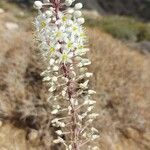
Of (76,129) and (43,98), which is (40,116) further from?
(76,129)

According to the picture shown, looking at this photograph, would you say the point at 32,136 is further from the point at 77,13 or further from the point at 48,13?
the point at 48,13

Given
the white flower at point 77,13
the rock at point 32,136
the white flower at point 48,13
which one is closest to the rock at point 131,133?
the rock at point 32,136

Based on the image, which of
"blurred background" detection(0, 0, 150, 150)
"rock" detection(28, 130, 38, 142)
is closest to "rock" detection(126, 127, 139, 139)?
"blurred background" detection(0, 0, 150, 150)

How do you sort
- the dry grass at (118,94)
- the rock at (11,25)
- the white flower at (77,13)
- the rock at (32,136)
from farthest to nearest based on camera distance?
1. the rock at (11,25)
2. the dry grass at (118,94)
3. the rock at (32,136)
4. the white flower at (77,13)

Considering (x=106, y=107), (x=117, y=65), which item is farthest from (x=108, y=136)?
(x=117, y=65)

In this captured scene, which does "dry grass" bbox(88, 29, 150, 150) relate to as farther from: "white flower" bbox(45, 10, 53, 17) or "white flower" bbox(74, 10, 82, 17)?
"white flower" bbox(45, 10, 53, 17)

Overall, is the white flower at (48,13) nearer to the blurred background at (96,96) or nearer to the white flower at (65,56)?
the white flower at (65,56)

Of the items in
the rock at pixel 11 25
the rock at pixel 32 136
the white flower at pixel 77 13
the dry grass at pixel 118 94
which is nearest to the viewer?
the white flower at pixel 77 13

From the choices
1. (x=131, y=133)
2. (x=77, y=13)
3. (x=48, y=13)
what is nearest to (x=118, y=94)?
(x=131, y=133)

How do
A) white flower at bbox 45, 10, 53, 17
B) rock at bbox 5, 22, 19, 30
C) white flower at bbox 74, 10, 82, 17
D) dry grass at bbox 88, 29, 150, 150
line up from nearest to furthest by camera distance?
white flower at bbox 45, 10, 53, 17, white flower at bbox 74, 10, 82, 17, dry grass at bbox 88, 29, 150, 150, rock at bbox 5, 22, 19, 30

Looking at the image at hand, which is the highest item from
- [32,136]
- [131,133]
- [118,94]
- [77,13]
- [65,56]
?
[77,13]

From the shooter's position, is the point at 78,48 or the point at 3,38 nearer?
the point at 78,48
